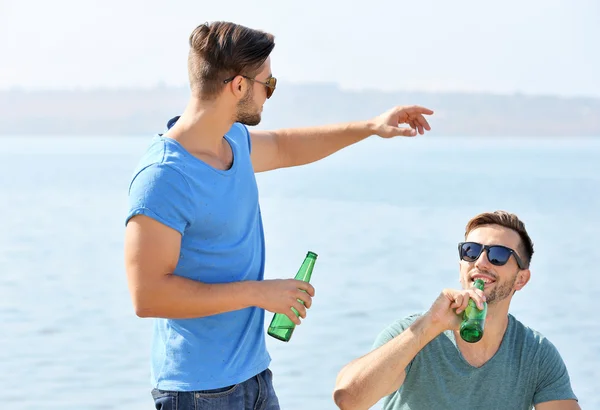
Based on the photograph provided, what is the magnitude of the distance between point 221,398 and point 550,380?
985 mm

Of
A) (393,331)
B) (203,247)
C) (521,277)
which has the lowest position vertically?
(393,331)

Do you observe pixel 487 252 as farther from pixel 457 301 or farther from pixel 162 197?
pixel 162 197

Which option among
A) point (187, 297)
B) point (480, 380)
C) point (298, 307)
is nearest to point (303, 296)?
point (298, 307)

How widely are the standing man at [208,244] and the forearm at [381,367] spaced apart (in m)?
0.20

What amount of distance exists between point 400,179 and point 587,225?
24.1 feet

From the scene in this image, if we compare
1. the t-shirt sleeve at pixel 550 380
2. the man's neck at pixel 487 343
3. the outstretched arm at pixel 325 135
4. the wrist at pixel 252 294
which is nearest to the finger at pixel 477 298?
the man's neck at pixel 487 343

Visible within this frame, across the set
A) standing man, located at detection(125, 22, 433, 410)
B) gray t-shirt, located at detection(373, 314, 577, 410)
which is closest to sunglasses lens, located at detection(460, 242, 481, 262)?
gray t-shirt, located at detection(373, 314, 577, 410)

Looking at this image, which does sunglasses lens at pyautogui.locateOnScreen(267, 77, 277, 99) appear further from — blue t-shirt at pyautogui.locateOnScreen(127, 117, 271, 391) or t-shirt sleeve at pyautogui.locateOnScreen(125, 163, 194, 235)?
t-shirt sleeve at pyautogui.locateOnScreen(125, 163, 194, 235)

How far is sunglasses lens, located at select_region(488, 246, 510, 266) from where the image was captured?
9.52ft

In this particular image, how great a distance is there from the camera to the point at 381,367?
262 cm

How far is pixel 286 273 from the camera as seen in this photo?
8148mm

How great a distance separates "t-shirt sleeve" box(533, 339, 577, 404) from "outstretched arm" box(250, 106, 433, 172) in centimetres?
74

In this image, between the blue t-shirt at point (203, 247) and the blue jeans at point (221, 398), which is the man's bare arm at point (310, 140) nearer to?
the blue t-shirt at point (203, 247)

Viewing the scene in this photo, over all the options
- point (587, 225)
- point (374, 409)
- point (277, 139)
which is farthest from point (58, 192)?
point (277, 139)
